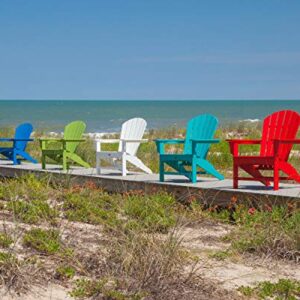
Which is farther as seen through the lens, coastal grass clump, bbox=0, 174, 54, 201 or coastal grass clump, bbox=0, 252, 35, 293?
coastal grass clump, bbox=0, 174, 54, 201

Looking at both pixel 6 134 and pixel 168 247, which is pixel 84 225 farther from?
pixel 6 134

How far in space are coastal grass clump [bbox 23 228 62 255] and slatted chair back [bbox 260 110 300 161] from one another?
3052 mm

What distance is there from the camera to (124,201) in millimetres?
6395

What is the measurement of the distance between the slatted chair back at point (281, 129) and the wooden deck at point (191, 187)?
0.39 meters

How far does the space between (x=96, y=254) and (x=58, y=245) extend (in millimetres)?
312

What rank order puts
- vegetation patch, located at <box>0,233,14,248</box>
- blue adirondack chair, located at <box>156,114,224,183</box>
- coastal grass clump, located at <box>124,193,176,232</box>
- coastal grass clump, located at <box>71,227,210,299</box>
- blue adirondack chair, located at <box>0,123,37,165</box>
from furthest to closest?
blue adirondack chair, located at <box>0,123,37,165</box>, blue adirondack chair, located at <box>156,114,224,183</box>, coastal grass clump, located at <box>124,193,176,232</box>, vegetation patch, located at <box>0,233,14,248</box>, coastal grass clump, located at <box>71,227,210,299</box>

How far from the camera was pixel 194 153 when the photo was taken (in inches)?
299

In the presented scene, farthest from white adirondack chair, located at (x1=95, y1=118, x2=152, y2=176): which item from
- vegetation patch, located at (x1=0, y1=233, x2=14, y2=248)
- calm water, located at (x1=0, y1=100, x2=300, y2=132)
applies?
calm water, located at (x1=0, y1=100, x2=300, y2=132)

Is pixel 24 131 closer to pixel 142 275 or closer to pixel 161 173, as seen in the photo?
pixel 161 173

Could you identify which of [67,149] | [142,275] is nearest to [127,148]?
[67,149]

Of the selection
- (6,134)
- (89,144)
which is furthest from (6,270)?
(6,134)

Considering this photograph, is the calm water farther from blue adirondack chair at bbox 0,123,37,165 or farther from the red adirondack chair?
the red adirondack chair

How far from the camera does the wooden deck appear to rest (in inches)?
254

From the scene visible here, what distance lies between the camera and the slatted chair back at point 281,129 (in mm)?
7125
